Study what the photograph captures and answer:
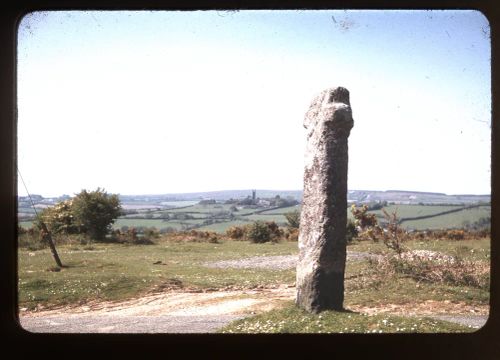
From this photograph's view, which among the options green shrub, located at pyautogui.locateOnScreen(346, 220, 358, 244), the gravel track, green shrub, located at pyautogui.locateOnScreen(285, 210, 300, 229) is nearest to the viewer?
the gravel track

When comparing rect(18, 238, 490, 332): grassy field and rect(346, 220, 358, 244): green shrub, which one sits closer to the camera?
rect(18, 238, 490, 332): grassy field

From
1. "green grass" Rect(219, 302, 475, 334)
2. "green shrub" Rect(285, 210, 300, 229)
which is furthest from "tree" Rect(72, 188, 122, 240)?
"green grass" Rect(219, 302, 475, 334)

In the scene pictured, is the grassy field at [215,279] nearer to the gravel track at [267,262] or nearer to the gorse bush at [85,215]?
the gravel track at [267,262]

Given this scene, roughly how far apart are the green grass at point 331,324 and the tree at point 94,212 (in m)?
9.25

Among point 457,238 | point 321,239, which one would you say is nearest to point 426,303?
point 321,239

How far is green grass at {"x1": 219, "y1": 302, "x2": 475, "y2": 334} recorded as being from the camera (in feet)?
24.2

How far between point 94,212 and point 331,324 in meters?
10.6

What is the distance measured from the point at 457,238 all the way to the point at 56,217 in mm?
12097

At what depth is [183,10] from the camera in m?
5.25

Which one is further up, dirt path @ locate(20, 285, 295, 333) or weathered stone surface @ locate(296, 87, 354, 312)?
weathered stone surface @ locate(296, 87, 354, 312)

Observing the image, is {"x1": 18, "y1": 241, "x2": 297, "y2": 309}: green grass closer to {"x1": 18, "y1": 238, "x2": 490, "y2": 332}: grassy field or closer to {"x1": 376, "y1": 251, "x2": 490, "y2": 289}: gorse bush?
{"x1": 18, "y1": 238, "x2": 490, "y2": 332}: grassy field

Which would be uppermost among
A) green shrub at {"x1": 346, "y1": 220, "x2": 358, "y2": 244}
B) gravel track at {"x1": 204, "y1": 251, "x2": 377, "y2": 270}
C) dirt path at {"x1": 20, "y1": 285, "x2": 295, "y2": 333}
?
green shrub at {"x1": 346, "y1": 220, "x2": 358, "y2": 244}

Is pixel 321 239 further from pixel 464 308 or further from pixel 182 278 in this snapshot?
pixel 182 278

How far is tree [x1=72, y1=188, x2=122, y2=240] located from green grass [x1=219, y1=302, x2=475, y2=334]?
30.3 feet
